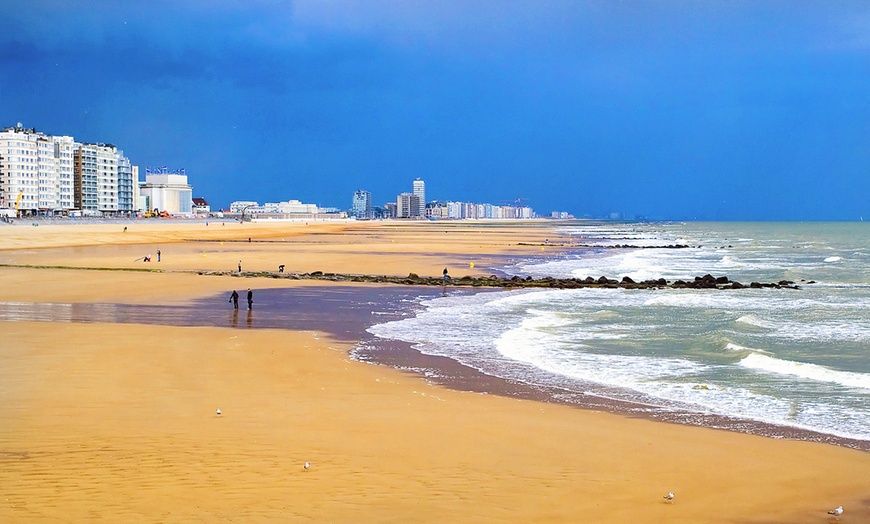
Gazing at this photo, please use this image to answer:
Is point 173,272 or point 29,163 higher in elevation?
point 29,163

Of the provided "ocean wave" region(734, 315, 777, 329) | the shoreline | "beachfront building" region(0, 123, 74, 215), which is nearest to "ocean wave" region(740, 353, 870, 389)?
the shoreline

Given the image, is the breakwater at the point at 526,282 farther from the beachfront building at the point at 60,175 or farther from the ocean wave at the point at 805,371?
the beachfront building at the point at 60,175

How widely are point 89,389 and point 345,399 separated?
12.5 feet

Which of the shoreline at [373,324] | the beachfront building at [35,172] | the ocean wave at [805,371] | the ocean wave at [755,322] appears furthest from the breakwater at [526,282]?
the beachfront building at [35,172]

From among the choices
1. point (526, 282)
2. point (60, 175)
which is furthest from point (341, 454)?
point (60, 175)

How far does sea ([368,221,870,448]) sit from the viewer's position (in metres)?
12.9

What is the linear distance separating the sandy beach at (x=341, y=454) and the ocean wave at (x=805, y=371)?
4950mm

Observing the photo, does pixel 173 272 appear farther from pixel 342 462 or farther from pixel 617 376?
pixel 342 462

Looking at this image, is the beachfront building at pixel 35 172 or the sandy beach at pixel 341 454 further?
the beachfront building at pixel 35 172

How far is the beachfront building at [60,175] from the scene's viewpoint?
130 metres

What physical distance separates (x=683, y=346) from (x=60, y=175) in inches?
5730

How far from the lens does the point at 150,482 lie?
7922 millimetres

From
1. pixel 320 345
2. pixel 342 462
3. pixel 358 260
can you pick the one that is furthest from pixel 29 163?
pixel 342 462

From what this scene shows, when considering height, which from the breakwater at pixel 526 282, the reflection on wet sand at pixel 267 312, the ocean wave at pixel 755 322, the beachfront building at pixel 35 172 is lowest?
the ocean wave at pixel 755 322
